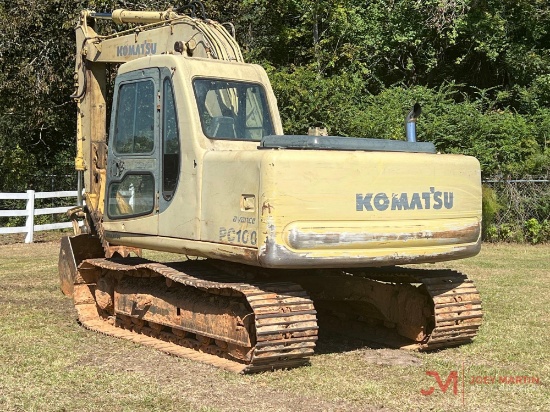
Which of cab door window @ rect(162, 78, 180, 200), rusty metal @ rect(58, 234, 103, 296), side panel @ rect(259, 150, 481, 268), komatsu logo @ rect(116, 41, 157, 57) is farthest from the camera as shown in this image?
rusty metal @ rect(58, 234, 103, 296)

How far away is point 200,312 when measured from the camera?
7844mm

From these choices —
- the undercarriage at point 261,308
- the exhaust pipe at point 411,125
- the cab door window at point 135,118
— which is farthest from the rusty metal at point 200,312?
the exhaust pipe at point 411,125

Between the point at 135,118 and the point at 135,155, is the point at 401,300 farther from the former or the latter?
the point at 135,118

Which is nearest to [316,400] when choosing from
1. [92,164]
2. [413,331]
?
[413,331]

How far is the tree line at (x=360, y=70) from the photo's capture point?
21031 millimetres

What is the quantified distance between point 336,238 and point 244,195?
33.0 inches

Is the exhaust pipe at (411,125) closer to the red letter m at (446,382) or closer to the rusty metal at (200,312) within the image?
the rusty metal at (200,312)

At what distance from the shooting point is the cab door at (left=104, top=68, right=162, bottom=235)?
836cm

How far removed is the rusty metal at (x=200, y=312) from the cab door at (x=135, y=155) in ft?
1.67

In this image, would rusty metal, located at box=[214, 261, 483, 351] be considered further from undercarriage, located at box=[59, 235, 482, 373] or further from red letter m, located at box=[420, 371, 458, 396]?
red letter m, located at box=[420, 371, 458, 396]

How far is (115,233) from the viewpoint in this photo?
354 inches

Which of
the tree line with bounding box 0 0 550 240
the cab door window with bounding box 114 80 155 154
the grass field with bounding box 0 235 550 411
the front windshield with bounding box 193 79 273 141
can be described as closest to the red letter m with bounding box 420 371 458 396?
the grass field with bounding box 0 235 550 411

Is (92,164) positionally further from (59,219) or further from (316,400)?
(59,219)

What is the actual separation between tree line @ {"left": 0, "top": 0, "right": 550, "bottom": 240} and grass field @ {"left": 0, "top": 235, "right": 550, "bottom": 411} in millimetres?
11224
